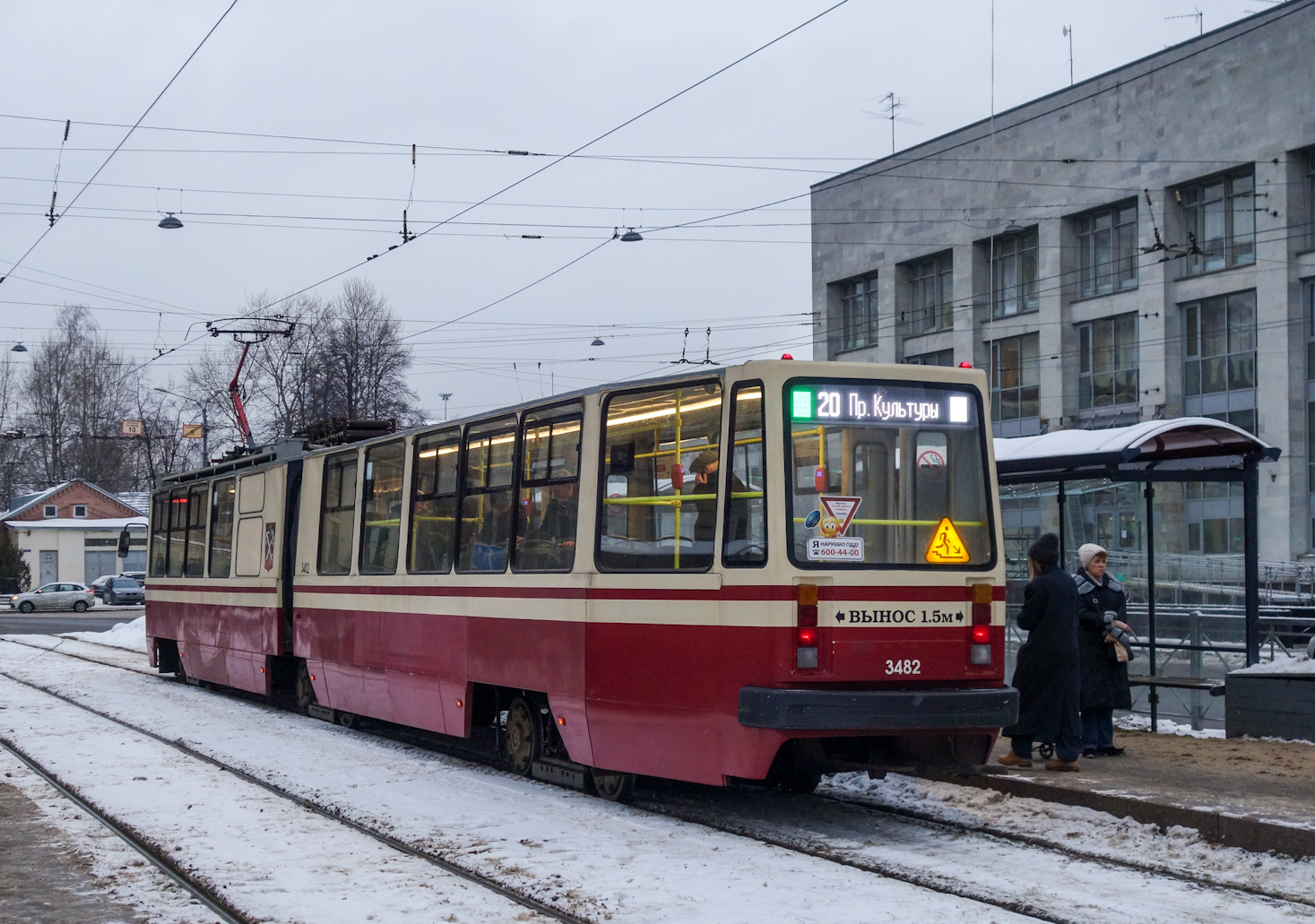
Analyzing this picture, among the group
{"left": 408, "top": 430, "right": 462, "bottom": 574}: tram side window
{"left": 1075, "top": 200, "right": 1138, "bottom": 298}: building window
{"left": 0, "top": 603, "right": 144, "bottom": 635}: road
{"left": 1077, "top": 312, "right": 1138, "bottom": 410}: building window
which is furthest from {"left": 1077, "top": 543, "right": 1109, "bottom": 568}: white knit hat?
{"left": 1077, "top": 312, "right": 1138, "bottom": 410}: building window

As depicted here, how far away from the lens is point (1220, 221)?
4153 cm

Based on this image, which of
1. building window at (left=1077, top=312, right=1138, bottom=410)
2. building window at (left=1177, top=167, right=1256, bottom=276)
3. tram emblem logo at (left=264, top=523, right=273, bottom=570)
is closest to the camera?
tram emblem logo at (left=264, top=523, right=273, bottom=570)

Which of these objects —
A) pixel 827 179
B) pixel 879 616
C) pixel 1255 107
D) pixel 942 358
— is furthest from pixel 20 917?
pixel 827 179

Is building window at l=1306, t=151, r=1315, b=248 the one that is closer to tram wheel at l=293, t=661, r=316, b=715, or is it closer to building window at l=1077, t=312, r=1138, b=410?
building window at l=1077, t=312, r=1138, b=410

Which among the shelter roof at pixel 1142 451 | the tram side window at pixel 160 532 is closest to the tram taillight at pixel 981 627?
the shelter roof at pixel 1142 451

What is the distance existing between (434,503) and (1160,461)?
6.09 m

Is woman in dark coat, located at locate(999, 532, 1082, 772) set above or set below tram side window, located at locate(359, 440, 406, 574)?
below

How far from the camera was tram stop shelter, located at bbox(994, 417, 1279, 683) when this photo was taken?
12445mm

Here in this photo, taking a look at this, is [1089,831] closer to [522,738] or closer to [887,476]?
[887,476]

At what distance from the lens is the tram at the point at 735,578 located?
28.5 feet

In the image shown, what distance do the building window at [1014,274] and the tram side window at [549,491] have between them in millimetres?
38813

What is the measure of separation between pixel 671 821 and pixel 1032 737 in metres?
2.95

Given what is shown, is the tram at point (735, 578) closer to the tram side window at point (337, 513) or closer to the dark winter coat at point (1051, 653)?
the dark winter coat at point (1051, 653)

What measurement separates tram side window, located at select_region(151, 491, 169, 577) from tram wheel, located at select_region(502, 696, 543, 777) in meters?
11.6
